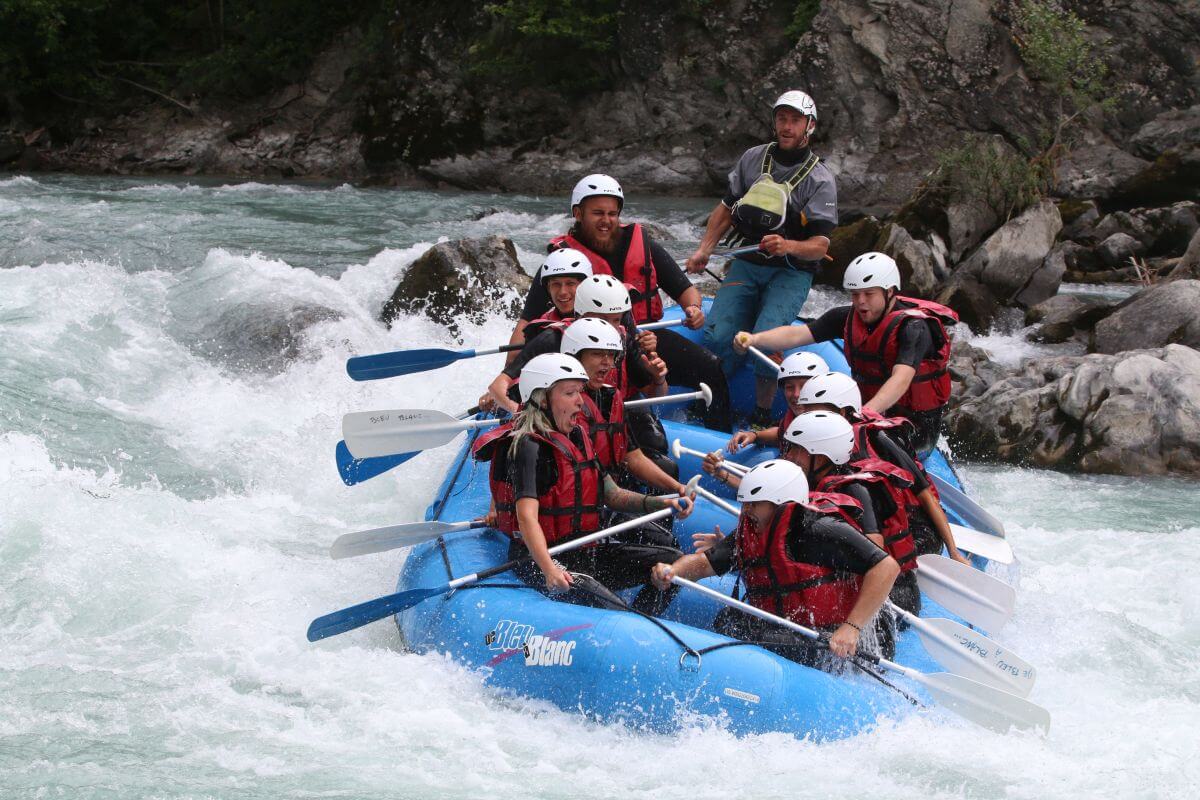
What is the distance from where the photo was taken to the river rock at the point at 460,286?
9781 mm

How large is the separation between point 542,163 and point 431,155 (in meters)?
1.83

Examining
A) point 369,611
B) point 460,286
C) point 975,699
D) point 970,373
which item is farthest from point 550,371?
point 970,373

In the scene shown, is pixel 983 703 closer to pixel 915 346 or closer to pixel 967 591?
pixel 967 591

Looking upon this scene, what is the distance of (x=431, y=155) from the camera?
20.0 metres

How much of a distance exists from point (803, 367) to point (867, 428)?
39 centimetres

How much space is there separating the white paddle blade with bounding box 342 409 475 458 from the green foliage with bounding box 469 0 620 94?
1463 cm

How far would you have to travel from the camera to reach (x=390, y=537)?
205 inches

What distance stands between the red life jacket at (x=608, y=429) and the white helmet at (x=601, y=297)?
1.39ft

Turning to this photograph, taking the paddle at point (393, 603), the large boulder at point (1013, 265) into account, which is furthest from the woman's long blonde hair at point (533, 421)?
the large boulder at point (1013, 265)

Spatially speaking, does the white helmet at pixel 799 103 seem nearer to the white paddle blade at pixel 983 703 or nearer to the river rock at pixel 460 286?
the white paddle blade at pixel 983 703

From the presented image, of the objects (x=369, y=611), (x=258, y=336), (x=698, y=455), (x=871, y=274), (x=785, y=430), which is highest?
(x=871, y=274)

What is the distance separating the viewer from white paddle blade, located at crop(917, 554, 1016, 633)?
15.4 feet

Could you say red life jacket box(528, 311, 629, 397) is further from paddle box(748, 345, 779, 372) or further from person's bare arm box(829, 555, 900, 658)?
person's bare arm box(829, 555, 900, 658)

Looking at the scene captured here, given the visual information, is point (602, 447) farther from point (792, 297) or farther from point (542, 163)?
point (542, 163)
